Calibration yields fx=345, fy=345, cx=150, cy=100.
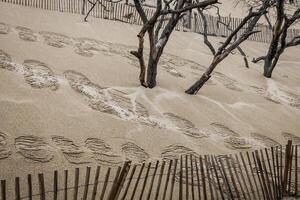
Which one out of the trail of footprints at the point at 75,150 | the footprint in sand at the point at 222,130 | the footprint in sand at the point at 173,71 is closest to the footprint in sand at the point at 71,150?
the trail of footprints at the point at 75,150

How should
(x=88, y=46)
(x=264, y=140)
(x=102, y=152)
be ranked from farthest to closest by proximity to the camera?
(x=88, y=46) < (x=264, y=140) < (x=102, y=152)

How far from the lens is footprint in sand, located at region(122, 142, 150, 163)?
617 cm

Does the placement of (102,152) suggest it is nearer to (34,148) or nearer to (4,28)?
(34,148)

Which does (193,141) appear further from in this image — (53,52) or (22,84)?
(53,52)

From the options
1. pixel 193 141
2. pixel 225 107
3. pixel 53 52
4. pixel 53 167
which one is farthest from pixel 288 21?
pixel 53 167

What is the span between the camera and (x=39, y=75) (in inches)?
322

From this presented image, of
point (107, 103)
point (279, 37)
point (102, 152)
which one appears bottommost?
point (102, 152)

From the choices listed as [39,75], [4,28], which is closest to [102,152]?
[39,75]

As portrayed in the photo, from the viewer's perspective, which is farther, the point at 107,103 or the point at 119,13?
the point at 119,13

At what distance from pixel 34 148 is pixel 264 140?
5.18m

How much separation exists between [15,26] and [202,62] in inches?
263

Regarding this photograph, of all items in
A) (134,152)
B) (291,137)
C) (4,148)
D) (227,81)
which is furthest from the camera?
(227,81)

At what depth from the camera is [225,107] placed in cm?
937

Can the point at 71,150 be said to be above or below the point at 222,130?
above
